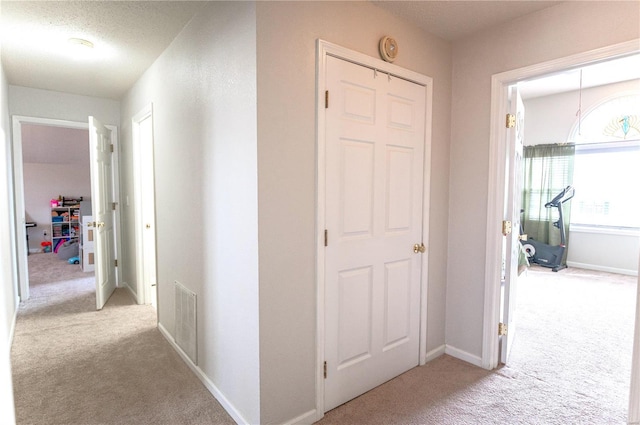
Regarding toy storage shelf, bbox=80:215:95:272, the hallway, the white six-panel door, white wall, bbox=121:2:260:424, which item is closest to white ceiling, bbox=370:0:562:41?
the white six-panel door

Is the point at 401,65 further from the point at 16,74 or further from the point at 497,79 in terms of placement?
the point at 16,74

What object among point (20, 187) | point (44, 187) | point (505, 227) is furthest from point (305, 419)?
point (44, 187)

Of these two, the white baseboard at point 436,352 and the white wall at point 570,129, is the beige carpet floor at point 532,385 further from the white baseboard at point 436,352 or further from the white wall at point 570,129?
the white wall at point 570,129

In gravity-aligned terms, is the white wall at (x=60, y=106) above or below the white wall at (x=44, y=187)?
above

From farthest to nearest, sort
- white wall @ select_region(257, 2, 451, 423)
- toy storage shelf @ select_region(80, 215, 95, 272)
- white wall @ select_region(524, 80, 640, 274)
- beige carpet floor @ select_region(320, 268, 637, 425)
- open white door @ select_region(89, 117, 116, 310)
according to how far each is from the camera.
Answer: toy storage shelf @ select_region(80, 215, 95, 272) < white wall @ select_region(524, 80, 640, 274) < open white door @ select_region(89, 117, 116, 310) < beige carpet floor @ select_region(320, 268, 637, 425) < white wall @ select_region(257, 2, 451, 423)

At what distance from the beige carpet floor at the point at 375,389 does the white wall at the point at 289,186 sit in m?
0.42

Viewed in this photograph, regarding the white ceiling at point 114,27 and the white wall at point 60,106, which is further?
the white wall at point 60,106

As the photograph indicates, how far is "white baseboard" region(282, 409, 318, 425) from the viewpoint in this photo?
6.17 feet

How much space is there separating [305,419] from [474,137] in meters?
2.24

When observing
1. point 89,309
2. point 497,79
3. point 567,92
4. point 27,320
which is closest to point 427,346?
point 497,79

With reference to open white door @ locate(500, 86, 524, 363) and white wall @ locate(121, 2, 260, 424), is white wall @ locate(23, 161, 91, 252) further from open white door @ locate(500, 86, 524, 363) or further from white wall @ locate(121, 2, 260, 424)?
open white door @ locate(500, 86, 524, 363)

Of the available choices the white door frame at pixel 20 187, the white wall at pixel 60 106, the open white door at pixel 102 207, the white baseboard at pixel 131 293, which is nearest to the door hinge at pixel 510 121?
the open white door at pixel 102 207

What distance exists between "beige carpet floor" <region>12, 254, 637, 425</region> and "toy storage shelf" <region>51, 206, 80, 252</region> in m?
4.44

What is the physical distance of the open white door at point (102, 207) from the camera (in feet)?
11.9
